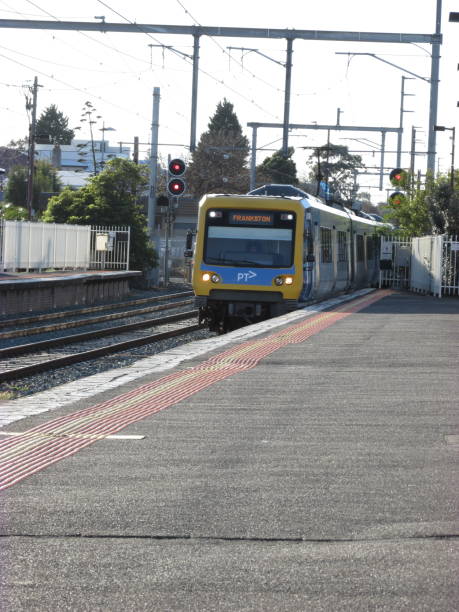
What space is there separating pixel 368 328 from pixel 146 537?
14.8m

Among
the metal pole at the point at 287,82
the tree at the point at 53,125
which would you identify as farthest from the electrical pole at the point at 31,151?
the tree at the point at 53,125

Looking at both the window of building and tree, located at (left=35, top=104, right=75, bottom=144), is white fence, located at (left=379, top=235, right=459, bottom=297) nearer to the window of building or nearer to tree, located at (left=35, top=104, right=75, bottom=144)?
the window of building

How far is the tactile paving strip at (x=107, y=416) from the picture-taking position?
7660 mm

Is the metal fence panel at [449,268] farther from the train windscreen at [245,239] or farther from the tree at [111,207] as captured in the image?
the tree at [111,207]

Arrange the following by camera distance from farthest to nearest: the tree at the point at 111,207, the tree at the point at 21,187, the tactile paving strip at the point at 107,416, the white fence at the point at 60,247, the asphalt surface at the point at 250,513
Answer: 1. the tree at the point at 21,187
2. the tree at the point at 111,207
3. the white fence at the point at 60,247
4. the tactile paving strip at the point at 107,416
5. the asphalt surface at the point at 250,513

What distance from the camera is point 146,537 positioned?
5656 mm

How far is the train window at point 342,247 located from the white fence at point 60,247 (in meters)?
9.77

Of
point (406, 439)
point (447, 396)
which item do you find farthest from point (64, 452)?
point (447, 396)

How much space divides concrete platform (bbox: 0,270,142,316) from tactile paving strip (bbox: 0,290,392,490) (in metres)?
13.5

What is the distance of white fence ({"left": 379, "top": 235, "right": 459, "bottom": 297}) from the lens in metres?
34.2

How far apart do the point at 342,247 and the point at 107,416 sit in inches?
965

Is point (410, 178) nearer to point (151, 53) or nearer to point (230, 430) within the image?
point (151, 53)

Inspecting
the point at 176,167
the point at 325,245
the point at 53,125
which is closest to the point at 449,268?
the point at 325,245

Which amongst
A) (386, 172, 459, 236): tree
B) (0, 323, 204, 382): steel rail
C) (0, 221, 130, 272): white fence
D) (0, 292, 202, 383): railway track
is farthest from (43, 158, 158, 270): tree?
(0, 323, 204, 382): steel rail
